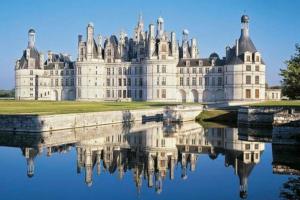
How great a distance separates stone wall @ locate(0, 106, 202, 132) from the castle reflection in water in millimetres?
738

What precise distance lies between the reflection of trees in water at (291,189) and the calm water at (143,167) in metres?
0.03

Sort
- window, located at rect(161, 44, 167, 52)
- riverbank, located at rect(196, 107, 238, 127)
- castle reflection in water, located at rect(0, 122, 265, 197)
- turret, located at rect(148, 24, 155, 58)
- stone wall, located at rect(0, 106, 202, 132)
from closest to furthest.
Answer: castle reflection in water, located at rect(0, 122, 265, 197)
stone wall, located at rect(0, 106, 202, 132)
riverbank, located at rect(196, 107, 238, 127)
turret, located at rect(148, 24, 155, 58)
window, located at rect(161, 44, 167, 52)

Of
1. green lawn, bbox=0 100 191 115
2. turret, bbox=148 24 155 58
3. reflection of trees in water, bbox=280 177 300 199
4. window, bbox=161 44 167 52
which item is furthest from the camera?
window, bbox=161 44 167 52

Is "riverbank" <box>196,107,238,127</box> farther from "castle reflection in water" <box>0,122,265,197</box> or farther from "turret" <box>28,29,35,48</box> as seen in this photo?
"turret" <box>28,29,35,48</box>

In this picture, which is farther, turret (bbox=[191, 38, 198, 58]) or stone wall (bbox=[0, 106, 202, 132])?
turret (bbox=[191, 38, 198, 58])

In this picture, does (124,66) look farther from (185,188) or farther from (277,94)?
(185,188)

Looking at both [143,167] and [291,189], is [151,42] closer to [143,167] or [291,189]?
[143,167]

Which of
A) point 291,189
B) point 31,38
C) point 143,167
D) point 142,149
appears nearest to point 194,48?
point 31,38

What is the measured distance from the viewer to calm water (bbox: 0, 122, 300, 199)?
14570 millimetres

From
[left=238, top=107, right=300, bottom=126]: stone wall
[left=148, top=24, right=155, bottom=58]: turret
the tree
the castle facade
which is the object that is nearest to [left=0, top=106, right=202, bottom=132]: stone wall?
[left=238, top=107, right=300, bottom=126]: stone wall

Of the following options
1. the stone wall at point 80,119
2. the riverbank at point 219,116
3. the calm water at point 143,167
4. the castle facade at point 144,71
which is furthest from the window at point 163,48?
the calm water at point 143,167

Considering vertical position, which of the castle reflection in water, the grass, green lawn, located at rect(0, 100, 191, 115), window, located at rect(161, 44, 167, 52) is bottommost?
the castle reflection in water

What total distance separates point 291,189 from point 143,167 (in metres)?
6.25

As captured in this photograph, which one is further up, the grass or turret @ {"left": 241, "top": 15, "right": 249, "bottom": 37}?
turret @ {"left": 241, "top": 15, "right": 249, "bottom": 37}
